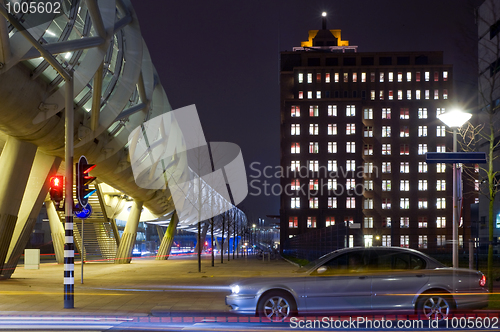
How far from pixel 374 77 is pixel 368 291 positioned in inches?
4003

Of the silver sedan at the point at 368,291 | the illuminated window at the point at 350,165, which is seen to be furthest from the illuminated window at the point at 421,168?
the silver sedan at the point at 368,291

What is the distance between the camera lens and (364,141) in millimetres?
106688

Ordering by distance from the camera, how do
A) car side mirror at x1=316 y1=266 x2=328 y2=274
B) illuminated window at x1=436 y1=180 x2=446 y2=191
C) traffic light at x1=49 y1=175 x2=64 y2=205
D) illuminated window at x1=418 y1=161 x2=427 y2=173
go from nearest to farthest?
car side mirror at x1=316 y1=266 x2=328 y2=274 < traffic light at x1=49 y1=175 x2=64 y2=205 < illuminated window at x1=436 y1=180 x2=446 y2=191 < illuminated window at x1=418 y1=161 x2=427 y2=173

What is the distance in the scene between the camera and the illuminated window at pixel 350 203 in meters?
103

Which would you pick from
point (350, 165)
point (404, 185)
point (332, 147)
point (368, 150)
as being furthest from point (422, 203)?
point (332, 147)

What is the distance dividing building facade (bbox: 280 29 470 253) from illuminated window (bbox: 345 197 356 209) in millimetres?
188

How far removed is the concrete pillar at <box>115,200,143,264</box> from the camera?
151 feet

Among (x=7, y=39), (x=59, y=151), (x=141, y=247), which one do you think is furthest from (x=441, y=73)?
(x=7, y=39)

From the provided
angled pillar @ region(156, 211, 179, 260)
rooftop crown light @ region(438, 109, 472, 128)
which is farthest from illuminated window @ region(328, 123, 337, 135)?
rooftop crown light @ region(438, 109, 472, 128)

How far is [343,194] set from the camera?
102500 mm

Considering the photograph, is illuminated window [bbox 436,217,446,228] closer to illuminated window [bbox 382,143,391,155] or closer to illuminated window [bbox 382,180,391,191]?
illuminated window [bbox 382,180,391,191]

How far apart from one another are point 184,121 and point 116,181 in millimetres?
9033

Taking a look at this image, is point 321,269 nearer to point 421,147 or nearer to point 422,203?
point 422,203

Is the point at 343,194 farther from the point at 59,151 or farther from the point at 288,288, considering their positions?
the point at 288,288
